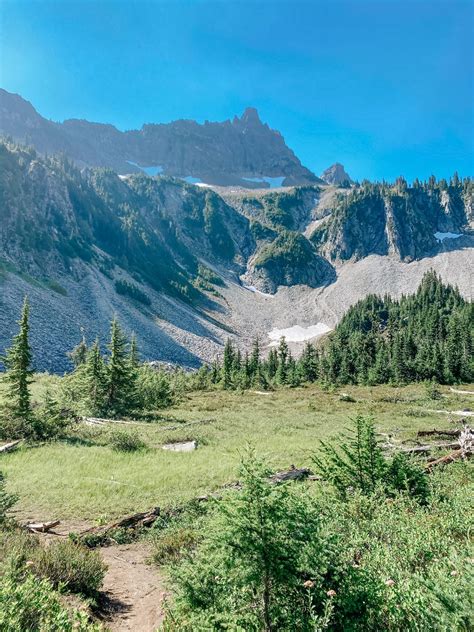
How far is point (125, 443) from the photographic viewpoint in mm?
19109

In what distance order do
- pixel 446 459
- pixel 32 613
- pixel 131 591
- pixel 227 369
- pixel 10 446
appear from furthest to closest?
1. pixel 227 369
2. pixel 10 446
3. pixel 446 459
4. pixel 131 591
5. pixel 32 613

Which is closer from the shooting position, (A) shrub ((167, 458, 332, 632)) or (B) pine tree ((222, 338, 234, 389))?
(A) shrub ((167, 458, 332, 632))

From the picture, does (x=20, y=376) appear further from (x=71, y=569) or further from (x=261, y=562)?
(x=261, y=562)

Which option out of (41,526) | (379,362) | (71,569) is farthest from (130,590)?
(379,362)

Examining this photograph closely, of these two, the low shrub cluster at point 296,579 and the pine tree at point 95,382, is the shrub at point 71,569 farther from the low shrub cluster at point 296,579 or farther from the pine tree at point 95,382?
the pine tree at point 95,382

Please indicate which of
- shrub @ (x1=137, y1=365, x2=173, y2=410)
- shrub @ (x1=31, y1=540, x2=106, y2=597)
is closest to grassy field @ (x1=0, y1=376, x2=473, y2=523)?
shrub @ (x1=137, y1=365, x2=173, y2=410)

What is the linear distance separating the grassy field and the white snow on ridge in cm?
12740

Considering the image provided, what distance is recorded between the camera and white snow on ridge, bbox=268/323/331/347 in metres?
160

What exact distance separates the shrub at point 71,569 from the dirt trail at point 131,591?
423mm

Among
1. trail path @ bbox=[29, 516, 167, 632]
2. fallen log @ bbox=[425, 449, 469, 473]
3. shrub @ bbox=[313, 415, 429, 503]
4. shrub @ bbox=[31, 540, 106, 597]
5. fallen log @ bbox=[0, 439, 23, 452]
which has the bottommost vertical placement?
fallen log @ bbox=[0, 439, 23, 452]

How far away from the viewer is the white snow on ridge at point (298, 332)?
16025cm

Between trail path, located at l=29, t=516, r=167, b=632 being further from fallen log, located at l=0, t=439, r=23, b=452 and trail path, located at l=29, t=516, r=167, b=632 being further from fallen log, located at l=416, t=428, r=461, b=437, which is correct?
fallen log, located at l=416, t=428, r=461, b=437

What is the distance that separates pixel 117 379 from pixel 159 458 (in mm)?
13641

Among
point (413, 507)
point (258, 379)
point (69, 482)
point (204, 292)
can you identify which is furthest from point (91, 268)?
point (413, 507)
